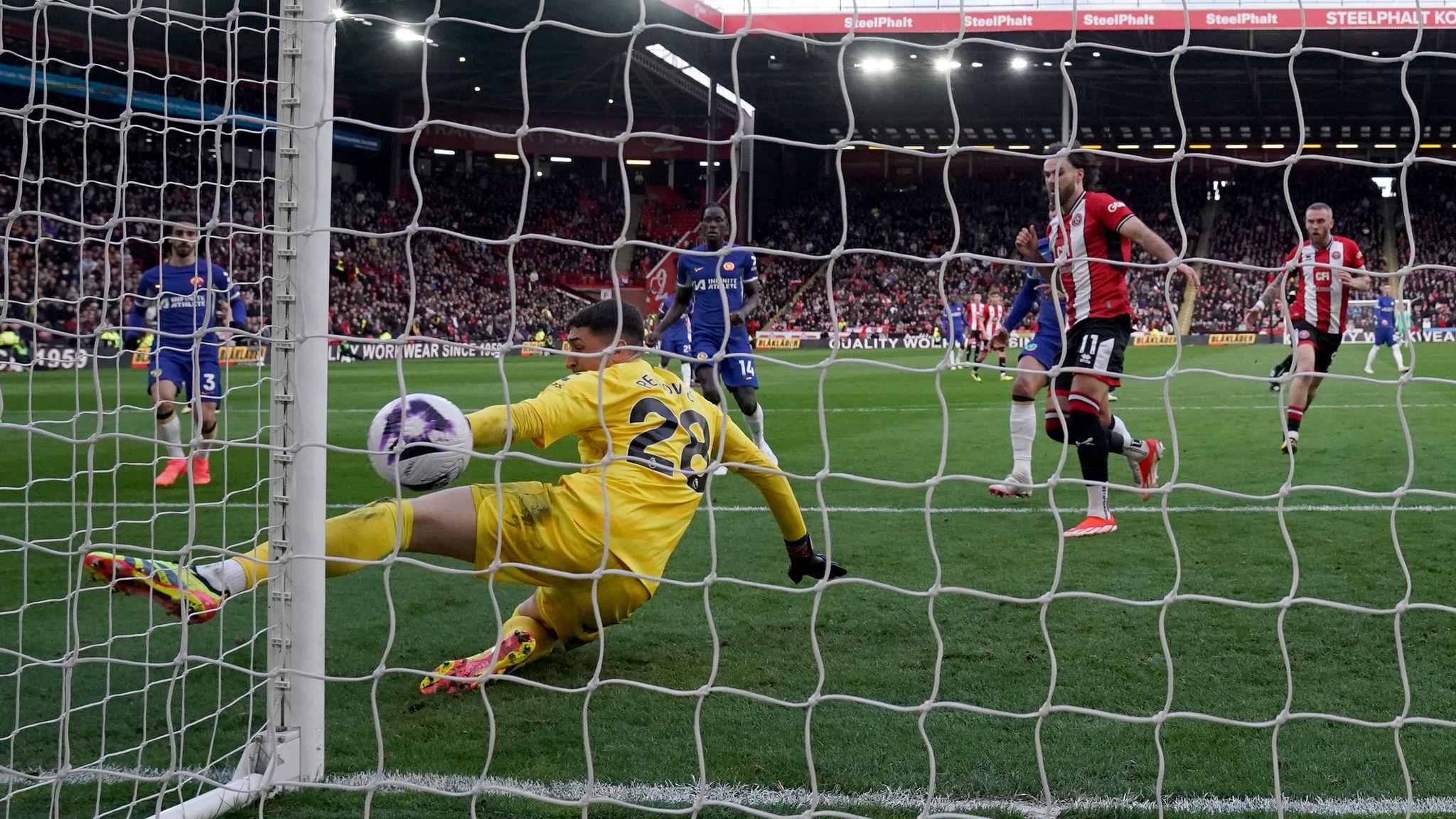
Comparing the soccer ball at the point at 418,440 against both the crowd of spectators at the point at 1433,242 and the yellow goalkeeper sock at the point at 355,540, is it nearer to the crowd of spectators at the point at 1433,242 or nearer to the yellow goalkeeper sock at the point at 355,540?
the yellow goalkeeper sock at the point at 355,540

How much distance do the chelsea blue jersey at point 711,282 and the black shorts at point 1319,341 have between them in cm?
392

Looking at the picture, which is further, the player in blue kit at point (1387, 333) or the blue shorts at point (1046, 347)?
the player in blue kit at point (1387, 333)

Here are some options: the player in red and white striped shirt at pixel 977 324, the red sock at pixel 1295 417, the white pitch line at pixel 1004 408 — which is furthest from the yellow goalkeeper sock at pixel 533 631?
the player in red and white striped shirt at pixel 977 324

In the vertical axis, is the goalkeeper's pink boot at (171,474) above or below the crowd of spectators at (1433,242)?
below

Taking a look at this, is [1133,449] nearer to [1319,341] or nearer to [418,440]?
[1319,341]

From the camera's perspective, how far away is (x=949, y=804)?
2.74 meters

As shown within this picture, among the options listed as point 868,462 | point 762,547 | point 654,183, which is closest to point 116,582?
point 762,547

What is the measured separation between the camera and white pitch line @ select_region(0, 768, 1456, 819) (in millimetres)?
2646

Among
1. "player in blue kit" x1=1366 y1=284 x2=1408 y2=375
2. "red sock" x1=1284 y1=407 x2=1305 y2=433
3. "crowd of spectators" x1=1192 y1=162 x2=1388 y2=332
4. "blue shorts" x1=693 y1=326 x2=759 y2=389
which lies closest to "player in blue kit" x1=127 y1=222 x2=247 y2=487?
"blue shorts" x1=693 y1=326 x2=759 y2=389

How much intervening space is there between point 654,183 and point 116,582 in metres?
37.7

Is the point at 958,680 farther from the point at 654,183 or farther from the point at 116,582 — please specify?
the point at 654,183

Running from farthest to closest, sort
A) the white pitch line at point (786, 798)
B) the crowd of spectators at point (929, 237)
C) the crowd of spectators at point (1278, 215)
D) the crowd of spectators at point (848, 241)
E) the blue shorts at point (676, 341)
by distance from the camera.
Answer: the crowd of spectators at point (1278, 215) → the crowd of spectators at point (929, 237) → the crowd of spectators at point (848, 241) → the blue shorts at point (676, 341) → the white pitch line at point (786, 798)

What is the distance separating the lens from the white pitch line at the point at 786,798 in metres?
2.65

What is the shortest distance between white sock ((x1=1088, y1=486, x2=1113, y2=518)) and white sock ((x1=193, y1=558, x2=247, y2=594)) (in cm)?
385
